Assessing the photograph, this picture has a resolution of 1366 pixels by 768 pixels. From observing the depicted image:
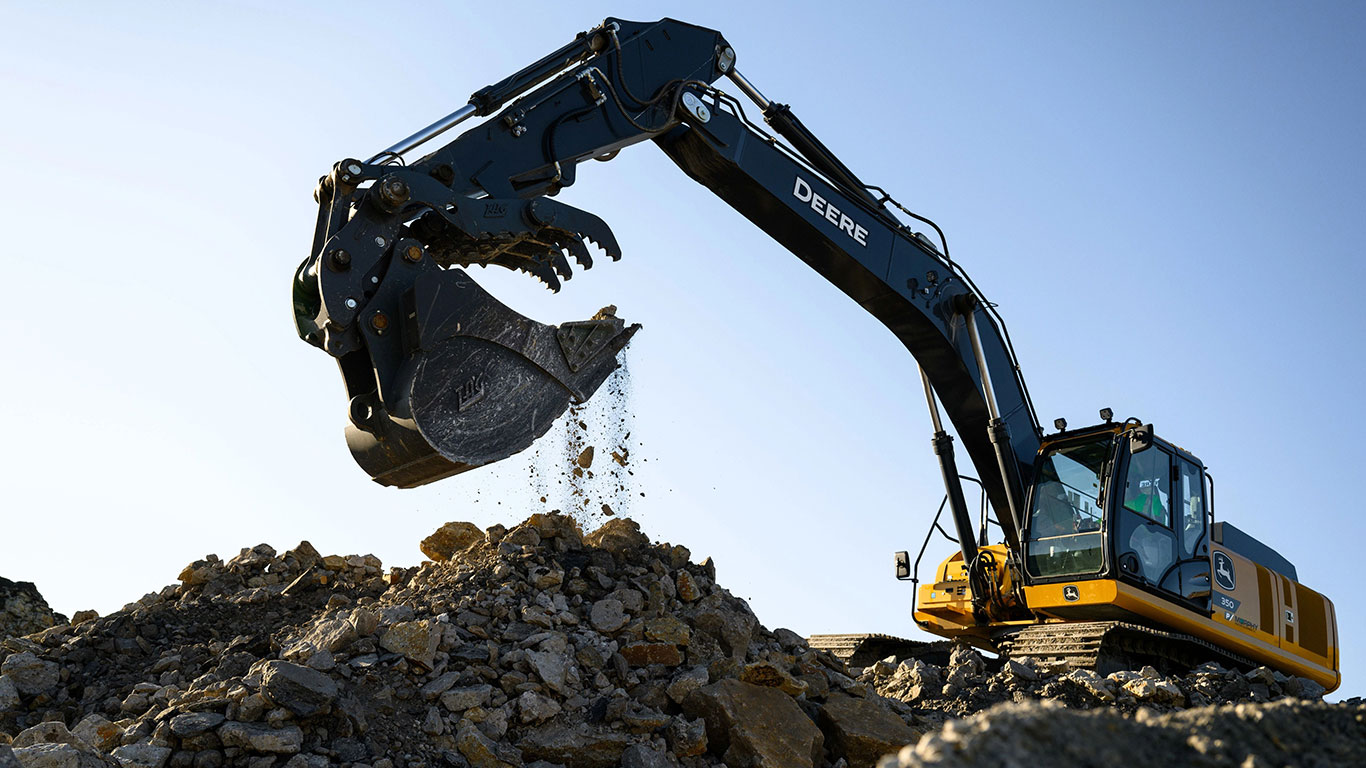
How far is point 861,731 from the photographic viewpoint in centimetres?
638

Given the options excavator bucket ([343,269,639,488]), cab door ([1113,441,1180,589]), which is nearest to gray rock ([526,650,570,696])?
excavator bucket ([343,269,639,488])

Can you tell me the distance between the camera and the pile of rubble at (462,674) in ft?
17.8

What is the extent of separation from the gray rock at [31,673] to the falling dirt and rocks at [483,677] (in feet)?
0.04

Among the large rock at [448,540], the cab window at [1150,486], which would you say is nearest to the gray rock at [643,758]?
the large rock at [448,540]

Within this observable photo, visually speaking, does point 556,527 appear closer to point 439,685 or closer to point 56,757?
point 439,685

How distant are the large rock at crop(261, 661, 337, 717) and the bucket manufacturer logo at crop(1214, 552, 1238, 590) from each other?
7012 mm

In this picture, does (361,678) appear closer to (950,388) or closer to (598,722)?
(598,722)

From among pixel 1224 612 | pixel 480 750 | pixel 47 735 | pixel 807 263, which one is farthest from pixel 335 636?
pixel 1224 612

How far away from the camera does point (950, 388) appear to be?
9312mm

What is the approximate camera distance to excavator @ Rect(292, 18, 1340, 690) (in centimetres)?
543

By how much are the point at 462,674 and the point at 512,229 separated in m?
2.32

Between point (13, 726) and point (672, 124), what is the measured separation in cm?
542

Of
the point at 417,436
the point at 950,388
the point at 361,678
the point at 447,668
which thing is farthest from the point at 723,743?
the point at 950,388

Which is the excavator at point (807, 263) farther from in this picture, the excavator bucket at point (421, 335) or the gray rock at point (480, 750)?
the gray rock at point (480, 750)
